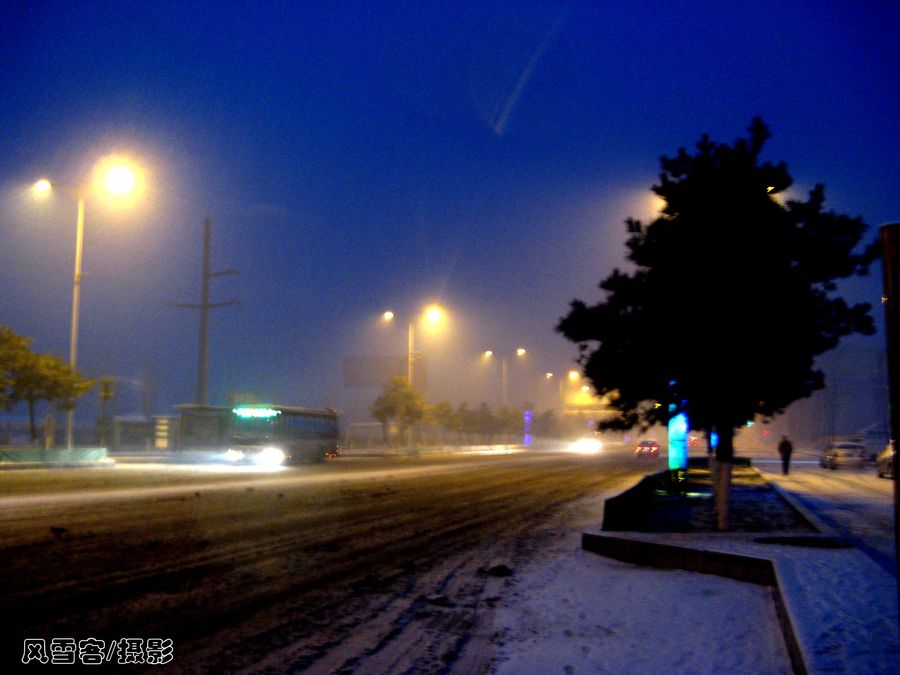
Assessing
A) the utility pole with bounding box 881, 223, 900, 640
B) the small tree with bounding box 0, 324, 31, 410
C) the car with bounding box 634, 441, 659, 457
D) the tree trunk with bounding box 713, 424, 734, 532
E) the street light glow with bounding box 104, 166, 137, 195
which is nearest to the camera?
the utility pole with bounding box 881, 223, 900, 640

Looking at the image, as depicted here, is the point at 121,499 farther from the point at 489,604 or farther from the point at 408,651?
the point at 408,651

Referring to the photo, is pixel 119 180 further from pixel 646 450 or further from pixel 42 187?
pixel 646 450

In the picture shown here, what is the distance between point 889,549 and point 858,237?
16.2 ft

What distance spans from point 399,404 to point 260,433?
30.9m

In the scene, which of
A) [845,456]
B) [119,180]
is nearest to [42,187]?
[119,180]

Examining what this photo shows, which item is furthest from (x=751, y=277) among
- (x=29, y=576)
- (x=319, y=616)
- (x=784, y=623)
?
(x=29, y=576)

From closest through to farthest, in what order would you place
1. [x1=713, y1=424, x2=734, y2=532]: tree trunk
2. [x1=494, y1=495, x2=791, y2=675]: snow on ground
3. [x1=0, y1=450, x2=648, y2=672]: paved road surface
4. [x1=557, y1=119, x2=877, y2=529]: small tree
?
1. [x1=494, y1=495, x2=791, y2=675]: snow on ground
2. [x1=0, y1=450, x2=648, y2=672]: paved road surface
3. [x1=557, y1=119, x2=877, y2=529]: small tree
4. [x1=713, y1=424, x2=734, y2=532]: tree trunk

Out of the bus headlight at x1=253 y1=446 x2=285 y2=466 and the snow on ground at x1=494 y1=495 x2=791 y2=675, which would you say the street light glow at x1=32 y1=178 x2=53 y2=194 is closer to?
the bus headlight at x1=253 y1=446 x2=285 y2=466

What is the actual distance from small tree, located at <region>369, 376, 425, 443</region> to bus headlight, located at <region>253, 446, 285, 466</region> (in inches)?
1018

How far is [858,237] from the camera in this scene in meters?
13.4

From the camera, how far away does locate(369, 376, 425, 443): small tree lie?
75250mm

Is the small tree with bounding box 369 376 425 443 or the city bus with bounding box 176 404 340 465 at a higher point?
the small tree with bounding box 369 376 425 443

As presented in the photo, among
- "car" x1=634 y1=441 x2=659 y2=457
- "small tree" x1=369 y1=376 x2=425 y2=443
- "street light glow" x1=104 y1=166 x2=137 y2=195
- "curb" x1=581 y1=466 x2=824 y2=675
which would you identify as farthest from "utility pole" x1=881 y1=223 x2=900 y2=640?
"small tree" x1=369 y1=376 x2=425 y2=443

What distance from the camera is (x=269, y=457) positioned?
143 feet
